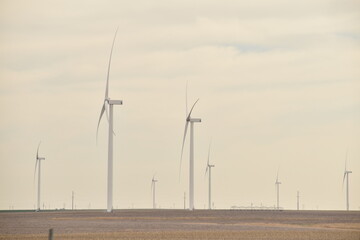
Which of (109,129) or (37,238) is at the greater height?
(109,129)

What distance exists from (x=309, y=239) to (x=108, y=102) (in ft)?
297

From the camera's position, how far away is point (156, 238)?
227 feet

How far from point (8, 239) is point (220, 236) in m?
14.6

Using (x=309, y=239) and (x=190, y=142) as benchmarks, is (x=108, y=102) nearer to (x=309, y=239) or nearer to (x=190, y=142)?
(x=190, y=142)

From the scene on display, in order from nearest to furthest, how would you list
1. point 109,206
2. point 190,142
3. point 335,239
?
1. point 335,239
2. point 109,206
3. point 190,142

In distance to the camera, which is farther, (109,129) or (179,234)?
(109,129)

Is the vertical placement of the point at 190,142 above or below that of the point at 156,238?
above

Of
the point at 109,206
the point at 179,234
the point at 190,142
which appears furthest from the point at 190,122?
the point at 179,234

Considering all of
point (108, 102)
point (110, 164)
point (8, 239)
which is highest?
point (108, 102)

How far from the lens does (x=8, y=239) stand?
69.3 meters

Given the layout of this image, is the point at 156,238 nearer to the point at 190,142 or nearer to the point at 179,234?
the point at 179,234

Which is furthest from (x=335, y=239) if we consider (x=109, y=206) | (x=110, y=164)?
(x=109, y=206)

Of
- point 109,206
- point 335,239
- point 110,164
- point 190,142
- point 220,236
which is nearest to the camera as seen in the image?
point 335,239

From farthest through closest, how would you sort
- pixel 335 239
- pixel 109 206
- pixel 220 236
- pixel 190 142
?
pixel 190 142, pixel 109 206, pixel 220 236, pixel 335 239
